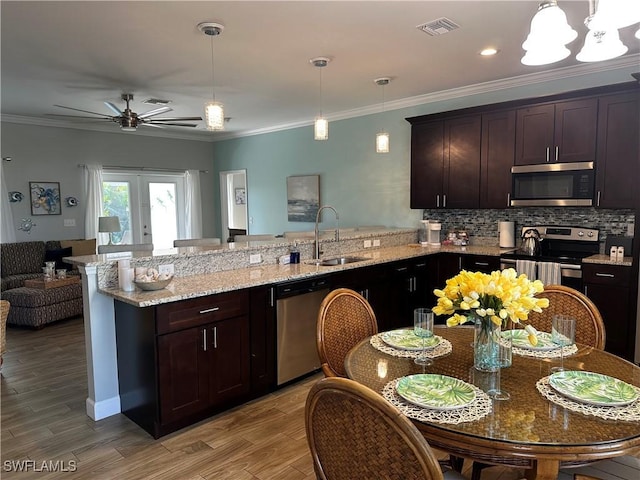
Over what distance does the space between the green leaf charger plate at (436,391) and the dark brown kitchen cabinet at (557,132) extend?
3.32 m

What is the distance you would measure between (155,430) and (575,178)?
4022mm

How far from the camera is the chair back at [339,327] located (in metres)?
2.04

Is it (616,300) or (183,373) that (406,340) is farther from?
(616,300)

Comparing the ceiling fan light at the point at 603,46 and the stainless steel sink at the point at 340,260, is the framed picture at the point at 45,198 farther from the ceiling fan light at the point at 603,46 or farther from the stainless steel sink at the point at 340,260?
the ceiling fan light at the point at 603,46

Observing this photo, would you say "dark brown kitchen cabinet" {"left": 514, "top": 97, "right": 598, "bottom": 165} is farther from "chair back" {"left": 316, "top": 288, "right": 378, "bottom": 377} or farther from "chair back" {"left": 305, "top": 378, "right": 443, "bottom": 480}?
"chair back" {"left": 305, "top": 378, "right": 443, "bottom": 480}

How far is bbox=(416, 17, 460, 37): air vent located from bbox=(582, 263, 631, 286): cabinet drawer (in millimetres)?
2283

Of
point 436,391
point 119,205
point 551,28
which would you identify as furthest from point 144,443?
point 119,205

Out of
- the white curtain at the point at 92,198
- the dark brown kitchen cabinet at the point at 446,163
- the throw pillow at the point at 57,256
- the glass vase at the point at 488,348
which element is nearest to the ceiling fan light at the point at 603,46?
the glass vase at the point at 488,348

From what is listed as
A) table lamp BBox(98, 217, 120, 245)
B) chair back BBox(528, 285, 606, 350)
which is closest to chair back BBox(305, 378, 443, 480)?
chair back BBox(528, 285, 606, 350)

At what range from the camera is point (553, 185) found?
4082 mm

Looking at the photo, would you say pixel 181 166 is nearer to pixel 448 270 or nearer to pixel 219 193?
pixel 219 193

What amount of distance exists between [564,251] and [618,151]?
3.46ft

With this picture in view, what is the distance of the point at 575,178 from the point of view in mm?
3939

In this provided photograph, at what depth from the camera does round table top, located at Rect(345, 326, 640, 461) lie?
1.17 metres
